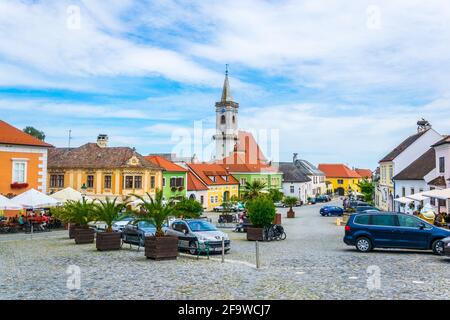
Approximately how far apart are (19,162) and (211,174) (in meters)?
38.3

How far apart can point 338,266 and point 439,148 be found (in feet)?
77.9

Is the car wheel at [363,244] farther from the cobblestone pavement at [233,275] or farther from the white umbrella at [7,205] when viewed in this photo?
the white umbrella at [7,205]

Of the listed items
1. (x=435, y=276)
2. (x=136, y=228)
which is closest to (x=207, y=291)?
(x=435, y=276)

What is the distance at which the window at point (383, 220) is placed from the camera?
58.4 feet

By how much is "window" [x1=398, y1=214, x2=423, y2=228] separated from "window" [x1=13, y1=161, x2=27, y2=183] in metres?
28.5

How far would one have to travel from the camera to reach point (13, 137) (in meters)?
35.0

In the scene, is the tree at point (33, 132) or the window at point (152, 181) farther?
the tree at point (33, 132)

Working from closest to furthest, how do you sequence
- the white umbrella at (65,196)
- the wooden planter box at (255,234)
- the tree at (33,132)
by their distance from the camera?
the wooden planter box at (255,234), the white umbrella at (65,196), the tree at (33,132)

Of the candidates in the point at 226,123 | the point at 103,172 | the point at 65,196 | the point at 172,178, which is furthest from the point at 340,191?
the point at 65,196

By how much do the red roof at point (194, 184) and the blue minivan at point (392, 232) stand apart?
4550cm

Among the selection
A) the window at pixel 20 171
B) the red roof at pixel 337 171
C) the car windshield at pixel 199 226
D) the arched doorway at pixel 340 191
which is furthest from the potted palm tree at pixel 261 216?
the arched doorway at pixel 340 191

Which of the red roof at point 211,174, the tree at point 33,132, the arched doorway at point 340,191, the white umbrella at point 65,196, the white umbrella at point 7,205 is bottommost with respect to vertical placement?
the white umbrella at point 7,205

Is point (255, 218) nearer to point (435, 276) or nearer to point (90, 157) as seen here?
point (435, 276)

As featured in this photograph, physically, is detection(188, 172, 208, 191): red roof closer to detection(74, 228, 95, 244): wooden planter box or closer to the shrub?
the shrub
